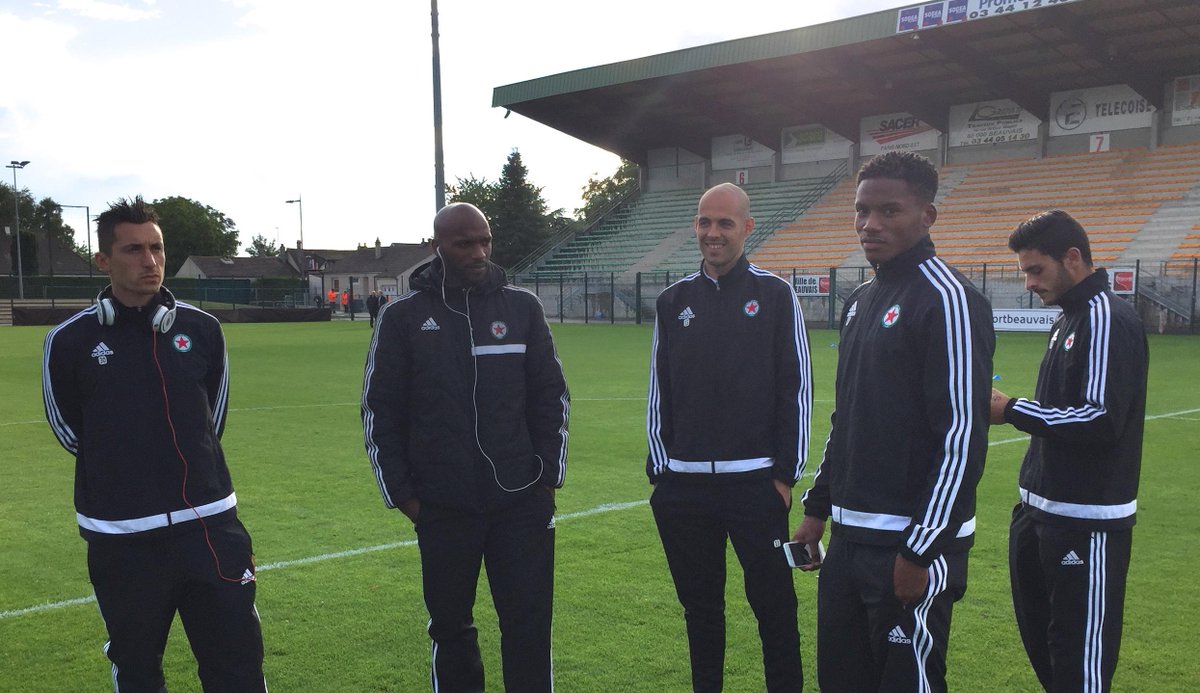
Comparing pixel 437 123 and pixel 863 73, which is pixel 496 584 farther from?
pixel 863 73

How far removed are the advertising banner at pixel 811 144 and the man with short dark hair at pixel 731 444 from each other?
4013 cm

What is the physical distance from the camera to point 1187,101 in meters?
32.9

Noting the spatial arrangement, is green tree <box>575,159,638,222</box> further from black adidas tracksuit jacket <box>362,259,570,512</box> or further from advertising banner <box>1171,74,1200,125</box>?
black adidas tracksuit jacket <box>362,259,570,512</box>

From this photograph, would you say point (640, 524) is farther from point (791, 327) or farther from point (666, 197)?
point (666, 197)

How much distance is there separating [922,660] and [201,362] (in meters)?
2.64

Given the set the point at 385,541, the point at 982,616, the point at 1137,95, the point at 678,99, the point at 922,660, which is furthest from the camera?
the point at 678,99

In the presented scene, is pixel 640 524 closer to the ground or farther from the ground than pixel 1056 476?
closer to the ground

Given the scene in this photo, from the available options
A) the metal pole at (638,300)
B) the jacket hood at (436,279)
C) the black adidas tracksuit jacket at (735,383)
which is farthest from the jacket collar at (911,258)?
the metal pole at (638,300)

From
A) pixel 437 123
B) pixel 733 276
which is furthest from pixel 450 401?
pixel 437 123

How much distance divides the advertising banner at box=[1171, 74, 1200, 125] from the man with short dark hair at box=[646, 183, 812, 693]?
36160 mm

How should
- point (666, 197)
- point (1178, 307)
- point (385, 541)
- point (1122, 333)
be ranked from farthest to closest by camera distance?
point (666, 197)
point (1178, 307)
point (385, 541)
point (1122, 333)

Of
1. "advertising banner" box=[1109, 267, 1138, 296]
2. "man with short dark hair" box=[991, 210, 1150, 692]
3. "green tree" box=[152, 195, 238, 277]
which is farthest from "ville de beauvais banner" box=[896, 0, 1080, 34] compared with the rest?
"green tree" box=[152, 195, 238, 277]

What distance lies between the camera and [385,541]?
20.3 ft

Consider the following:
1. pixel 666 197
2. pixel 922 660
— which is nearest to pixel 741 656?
pixel 922 660
